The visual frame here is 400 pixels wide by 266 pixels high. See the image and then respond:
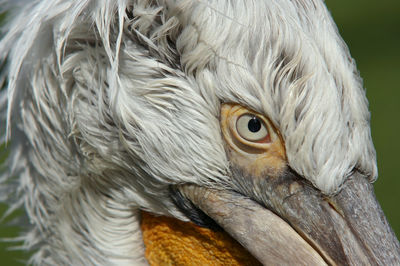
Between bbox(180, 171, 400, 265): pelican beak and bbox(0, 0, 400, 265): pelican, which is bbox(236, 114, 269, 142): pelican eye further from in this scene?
bbox(180, 171, 400, 265): pelican beak

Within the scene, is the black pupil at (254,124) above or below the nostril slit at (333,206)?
above

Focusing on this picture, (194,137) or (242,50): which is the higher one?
(242,50)

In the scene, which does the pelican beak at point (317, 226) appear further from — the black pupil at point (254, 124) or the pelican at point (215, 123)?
the black pupil at point (254, 124)

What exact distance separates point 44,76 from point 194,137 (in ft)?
2.08

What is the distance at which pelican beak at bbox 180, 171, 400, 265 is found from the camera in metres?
2.10

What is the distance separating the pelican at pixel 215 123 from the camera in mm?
2072

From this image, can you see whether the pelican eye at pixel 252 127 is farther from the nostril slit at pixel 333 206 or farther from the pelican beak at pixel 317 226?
the nostril slit at pixel 333 206

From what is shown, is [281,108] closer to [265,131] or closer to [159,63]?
[265,131]

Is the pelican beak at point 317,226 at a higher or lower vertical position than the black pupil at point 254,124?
lower

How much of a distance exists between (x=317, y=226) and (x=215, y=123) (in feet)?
1.46

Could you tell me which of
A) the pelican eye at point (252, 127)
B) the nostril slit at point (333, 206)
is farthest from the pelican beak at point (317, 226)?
the pelican eye at point (252, 127)

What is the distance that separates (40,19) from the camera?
236 cm

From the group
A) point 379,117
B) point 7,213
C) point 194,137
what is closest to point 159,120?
point 194,137

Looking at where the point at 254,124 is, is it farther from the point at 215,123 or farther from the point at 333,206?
the point at 333,206
